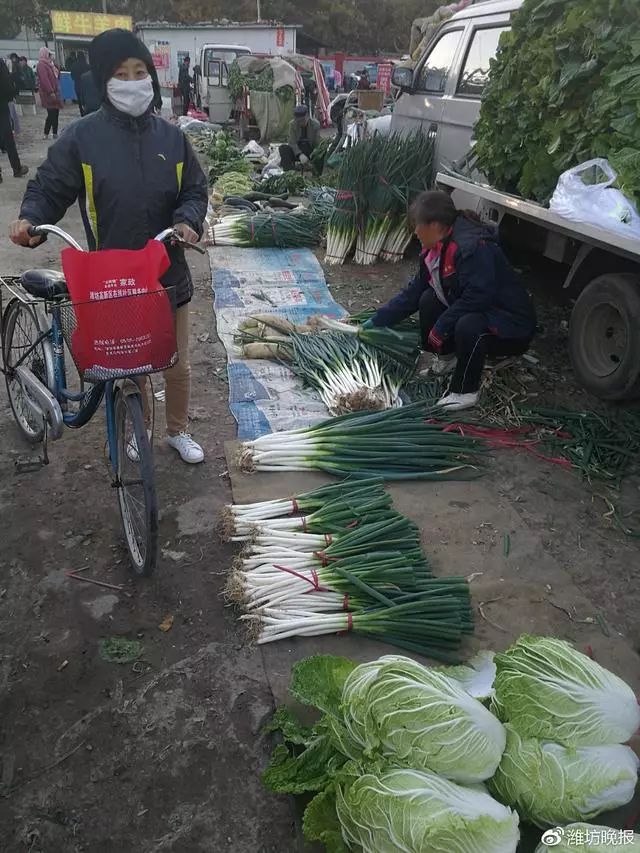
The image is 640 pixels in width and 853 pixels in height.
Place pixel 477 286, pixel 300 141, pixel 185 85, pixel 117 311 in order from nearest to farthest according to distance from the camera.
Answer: pixel 117 311
pixel 477 286
pixel 300 141
pixel 185 85

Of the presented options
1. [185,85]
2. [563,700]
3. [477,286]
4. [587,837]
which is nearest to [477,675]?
[563,700]

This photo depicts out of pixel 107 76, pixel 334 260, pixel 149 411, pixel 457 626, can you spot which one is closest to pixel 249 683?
pixel 457 626

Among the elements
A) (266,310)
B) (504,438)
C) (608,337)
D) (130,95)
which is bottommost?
(266,310)

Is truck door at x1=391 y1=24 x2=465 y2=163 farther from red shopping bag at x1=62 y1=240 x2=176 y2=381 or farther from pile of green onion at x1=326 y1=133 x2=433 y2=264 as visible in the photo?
red shopping bag at x1=62 y1=240 x2=176 y2=381

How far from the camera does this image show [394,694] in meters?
1.65

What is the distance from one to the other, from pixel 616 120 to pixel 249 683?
3.43 meters

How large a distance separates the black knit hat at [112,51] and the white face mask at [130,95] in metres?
0.04

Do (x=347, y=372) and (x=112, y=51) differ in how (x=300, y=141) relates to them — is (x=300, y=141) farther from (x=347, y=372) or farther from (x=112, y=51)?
(x=112, y=51)

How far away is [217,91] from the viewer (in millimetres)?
19797

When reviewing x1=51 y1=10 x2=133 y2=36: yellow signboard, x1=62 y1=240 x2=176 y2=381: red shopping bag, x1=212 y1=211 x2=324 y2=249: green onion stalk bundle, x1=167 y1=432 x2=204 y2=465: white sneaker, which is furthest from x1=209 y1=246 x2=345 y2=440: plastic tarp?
x1=51 y1=10 x2=133 y2=36: yellow signboard

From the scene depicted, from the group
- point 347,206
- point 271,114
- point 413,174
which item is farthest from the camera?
point 271,114

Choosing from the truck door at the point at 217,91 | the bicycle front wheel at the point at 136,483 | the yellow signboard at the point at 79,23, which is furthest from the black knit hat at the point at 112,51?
the yellow signboard at the point at 79,23

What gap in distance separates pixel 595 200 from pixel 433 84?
14.1 feet

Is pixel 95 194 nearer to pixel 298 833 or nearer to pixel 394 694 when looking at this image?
pixel 394 694
